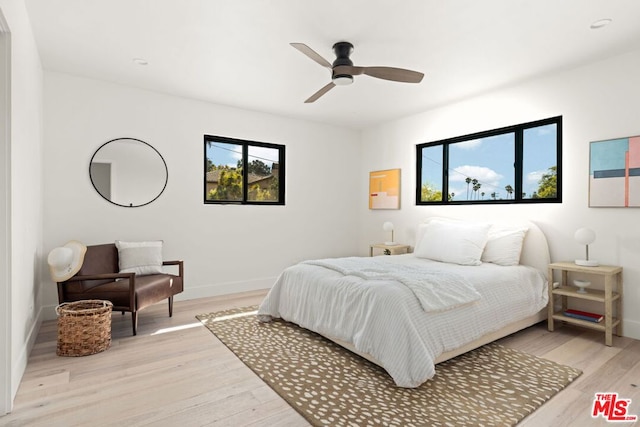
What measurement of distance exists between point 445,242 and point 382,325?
1795 mm

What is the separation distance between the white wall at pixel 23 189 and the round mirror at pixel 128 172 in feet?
1.97

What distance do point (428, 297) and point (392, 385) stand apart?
2.05 ft

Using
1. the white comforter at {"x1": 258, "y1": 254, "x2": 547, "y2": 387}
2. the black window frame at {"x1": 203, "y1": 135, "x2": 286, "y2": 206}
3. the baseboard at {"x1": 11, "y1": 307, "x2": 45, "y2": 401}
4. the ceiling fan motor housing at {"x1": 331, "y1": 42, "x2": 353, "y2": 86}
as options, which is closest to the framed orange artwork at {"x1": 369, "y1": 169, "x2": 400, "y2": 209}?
the black window frame at {"x1": 203, "y1": 135, "x2": 286, "y2": 206}

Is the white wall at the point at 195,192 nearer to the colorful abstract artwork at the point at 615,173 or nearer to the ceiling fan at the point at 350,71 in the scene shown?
the ceiling fan at the point at 350,71

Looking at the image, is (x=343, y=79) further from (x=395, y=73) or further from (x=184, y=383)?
(x=184, y=383)

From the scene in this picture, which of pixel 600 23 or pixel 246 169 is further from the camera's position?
pixel 246 169

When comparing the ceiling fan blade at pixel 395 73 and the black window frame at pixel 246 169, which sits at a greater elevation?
the ceiling fan blade at pixel 395 73

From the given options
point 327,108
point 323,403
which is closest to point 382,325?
point 323,403

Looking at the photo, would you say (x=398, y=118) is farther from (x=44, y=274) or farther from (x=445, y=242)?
(x=44, y=274)

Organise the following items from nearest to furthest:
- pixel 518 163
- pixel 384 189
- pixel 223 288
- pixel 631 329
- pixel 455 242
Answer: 1. pixel 631 329
2. pixel 455 242
3. pixel 518 163
4. pixel 223 288
5. pixel 384 189

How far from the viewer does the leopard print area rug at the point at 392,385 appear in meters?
1.87

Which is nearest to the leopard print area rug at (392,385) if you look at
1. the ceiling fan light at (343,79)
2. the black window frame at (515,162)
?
the black window frame at (515,162)

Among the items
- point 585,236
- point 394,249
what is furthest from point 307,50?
point 394,249

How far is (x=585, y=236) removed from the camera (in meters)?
3.06
